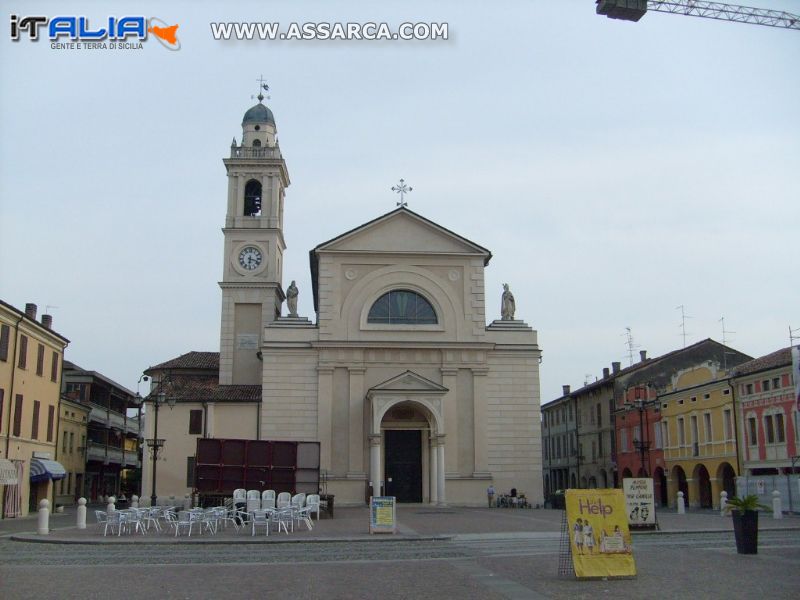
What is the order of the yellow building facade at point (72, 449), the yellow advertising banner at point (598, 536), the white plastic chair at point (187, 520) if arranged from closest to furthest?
the yellow advertising banner at point (598, 536) < the white plastic chair at point (187, 520) < the yellow building facade at point (72, 449)

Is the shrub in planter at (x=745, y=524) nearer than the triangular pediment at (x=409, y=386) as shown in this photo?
Yes

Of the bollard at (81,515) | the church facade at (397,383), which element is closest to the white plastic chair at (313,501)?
the bollard at (81,515)

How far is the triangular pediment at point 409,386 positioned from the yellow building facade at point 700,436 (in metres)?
13.6

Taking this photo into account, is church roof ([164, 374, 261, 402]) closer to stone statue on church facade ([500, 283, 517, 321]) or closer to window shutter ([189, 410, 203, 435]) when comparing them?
window shutter ([189, 410, 203, 435])

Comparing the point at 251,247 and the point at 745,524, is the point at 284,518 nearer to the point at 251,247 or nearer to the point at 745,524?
the point at 745,524

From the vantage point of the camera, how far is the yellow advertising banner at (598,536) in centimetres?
1330

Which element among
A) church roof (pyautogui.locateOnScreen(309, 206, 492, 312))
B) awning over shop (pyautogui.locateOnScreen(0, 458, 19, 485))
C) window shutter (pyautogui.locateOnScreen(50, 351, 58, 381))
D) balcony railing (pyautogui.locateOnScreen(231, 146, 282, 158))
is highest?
balcony railing (pyautogui.locateOnScreen(231, 146, 282, 158))

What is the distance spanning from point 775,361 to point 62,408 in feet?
119

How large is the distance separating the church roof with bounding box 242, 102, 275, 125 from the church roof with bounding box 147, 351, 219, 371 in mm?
14225

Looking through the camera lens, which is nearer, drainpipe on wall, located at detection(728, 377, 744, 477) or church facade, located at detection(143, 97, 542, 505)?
drainpipe on wall, located at detection(728, 377, 744, 477)

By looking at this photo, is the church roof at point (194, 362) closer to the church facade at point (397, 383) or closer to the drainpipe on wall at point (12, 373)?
the church facade at point (397, 383)

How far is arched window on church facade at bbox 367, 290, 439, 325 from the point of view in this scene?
4331cm

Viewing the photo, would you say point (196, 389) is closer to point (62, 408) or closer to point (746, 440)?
point (62, 408)

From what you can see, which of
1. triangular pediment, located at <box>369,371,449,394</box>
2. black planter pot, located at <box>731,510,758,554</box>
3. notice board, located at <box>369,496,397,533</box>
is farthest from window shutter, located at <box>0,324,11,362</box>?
Result: black planter pot, located at <box>731,510,758,554</box>
